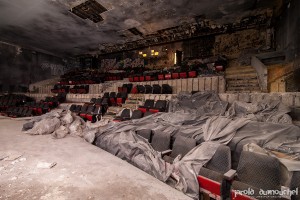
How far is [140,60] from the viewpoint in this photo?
1408 cm

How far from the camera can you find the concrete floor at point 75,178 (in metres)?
1.91

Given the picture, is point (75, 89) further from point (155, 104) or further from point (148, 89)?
point (155, 104)

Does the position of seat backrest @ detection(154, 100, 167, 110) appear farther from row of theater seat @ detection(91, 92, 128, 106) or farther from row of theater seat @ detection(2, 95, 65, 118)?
row of theater seat @ detection(2, 95, 65, 118)

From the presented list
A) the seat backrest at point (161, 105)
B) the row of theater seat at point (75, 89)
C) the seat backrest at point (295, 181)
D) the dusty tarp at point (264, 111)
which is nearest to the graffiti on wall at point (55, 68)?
the row of theater seat at point (75, 89)

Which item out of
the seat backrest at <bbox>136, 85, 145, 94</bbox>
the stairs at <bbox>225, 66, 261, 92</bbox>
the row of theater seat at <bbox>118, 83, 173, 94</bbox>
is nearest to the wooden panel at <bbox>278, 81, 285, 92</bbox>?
the stairs at <bbox>225, 66, 261, 92</bbox>

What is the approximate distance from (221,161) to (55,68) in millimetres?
18383

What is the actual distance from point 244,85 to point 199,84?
70.6 inches

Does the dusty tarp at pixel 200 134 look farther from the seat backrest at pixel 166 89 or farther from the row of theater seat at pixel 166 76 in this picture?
the row of theater seat at pixel 166 76

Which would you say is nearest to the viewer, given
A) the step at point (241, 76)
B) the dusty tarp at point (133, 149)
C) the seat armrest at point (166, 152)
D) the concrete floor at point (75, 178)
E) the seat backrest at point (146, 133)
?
the concrete floor at point (75, 178)

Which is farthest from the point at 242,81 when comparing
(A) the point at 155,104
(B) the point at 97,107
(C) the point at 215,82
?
(B) the point at 97,107

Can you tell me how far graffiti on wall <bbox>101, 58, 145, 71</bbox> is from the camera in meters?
14.2

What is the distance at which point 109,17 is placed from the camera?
8.65 metres

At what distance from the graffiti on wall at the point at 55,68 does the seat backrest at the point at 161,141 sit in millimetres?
16500

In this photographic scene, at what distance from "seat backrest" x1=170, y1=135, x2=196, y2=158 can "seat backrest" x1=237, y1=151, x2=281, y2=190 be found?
0.77 metres
